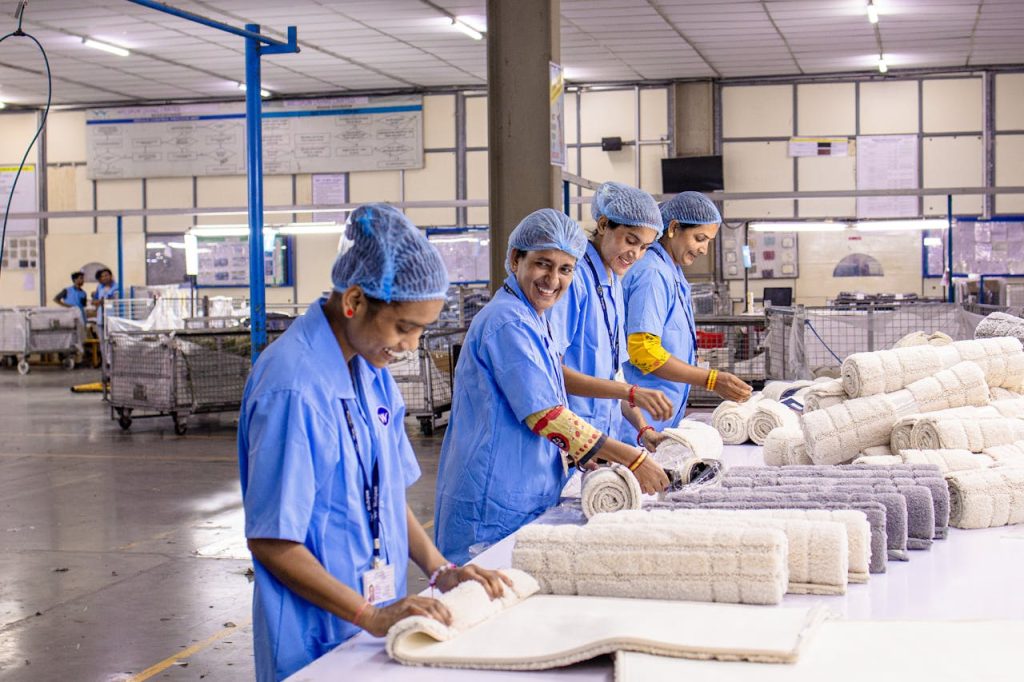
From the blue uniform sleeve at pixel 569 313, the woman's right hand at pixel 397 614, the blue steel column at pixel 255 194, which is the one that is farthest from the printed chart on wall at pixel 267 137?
the woman's right hand at pixel 397 614

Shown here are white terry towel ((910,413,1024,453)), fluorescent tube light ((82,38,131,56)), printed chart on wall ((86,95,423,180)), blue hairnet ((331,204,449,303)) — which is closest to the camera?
blue hairnet ((331,204,449,303))

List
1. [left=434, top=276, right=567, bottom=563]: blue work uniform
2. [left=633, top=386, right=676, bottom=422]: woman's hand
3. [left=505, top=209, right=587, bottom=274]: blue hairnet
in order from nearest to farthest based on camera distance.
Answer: [left=434, top=276, right=567, bottom=563]: blue work uniform → [left=505, top=209, right=587, bottom=274]: blue hairnet → [left=633, top=386, right=676, bottom=422]: woman's hand

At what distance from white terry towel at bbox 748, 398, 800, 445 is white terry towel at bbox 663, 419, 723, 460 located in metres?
0.46

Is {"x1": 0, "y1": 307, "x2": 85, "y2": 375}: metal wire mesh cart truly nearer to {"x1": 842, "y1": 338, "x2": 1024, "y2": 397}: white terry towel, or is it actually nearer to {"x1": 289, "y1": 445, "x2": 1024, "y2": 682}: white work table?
{"x1": 842, "y1": 338, "x2": 1024, "y2": 397}: white terry towel

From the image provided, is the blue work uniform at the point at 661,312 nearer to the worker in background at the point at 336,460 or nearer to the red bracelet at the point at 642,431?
the red bracelet at the point at 642,431

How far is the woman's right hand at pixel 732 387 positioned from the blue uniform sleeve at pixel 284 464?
2.02 meters

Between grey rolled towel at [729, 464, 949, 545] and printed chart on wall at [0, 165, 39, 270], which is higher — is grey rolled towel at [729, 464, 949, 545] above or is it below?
below

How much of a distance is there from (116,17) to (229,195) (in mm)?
5732

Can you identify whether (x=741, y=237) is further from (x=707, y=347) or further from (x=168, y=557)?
(x=168, y=557)

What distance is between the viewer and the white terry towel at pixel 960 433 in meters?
3.08

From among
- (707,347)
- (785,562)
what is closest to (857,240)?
(707,347)

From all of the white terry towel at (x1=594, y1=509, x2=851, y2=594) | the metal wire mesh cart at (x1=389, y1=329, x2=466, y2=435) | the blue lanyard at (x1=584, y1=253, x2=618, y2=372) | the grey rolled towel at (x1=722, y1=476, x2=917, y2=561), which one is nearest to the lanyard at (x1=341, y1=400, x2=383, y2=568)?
the white terry towel at (x1=594, y1=509, x2=851, y2=594)

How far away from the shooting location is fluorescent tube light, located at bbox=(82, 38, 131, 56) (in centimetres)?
1418

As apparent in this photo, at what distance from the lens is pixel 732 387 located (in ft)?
12.0
